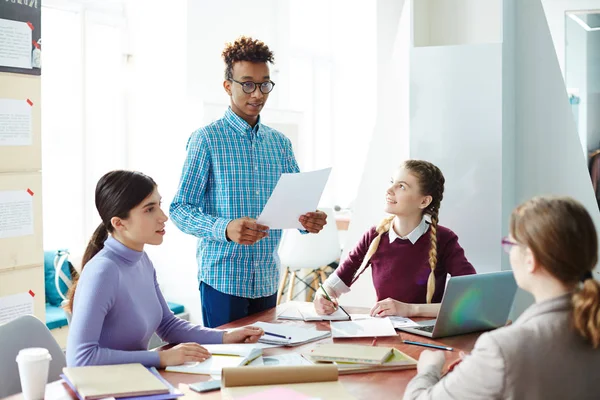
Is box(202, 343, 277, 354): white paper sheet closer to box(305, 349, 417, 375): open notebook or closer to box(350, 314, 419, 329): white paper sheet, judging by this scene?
box(305, 349, 417, 375): open notebook

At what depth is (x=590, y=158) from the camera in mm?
5137

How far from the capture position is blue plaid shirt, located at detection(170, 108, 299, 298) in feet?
7.93

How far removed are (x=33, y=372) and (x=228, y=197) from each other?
111 cm

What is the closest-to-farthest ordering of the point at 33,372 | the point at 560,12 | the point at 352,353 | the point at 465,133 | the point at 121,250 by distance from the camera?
1. the point at 33,372
2. the point at 352,353
3. the point at 121,250
4. the point at 465,133
5. the point at 560,12

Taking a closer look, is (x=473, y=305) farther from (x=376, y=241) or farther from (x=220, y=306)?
(x=220, y=306)

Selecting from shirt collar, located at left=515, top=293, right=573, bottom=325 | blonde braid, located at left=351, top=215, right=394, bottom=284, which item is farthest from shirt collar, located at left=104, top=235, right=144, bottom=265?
shirt collar, located at left=515, top=293, right=573, bottom=325

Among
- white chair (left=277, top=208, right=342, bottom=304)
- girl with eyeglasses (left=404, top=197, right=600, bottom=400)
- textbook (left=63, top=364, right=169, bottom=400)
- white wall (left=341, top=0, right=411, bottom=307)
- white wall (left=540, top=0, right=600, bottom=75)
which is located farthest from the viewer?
white wall (left=540, top=0, right=600, bottom=75)

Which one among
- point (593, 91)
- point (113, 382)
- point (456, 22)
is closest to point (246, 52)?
point (456, 22)

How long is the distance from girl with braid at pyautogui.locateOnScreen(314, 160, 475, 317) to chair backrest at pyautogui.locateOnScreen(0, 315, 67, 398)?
Result: 88 cm

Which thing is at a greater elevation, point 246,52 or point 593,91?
point 593,91

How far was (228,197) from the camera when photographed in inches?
96.6

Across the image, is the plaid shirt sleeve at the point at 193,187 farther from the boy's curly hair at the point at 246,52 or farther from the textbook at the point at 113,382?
the textbook at the point at 113,382

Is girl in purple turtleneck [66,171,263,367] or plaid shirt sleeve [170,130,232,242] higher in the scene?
plaid shirt sleeve [170,130,232,242]

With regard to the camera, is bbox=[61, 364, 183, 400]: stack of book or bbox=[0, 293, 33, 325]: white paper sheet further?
bbox=[0, 293, 33, 325]: white paper sheet
